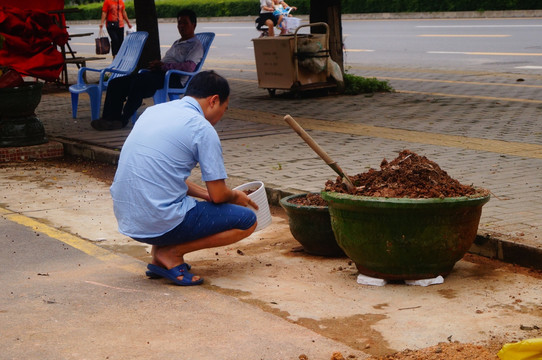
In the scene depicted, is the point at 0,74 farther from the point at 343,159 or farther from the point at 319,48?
the point at 319,48

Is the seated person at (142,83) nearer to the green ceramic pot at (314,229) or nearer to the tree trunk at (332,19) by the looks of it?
the tree trunk at (332,19)

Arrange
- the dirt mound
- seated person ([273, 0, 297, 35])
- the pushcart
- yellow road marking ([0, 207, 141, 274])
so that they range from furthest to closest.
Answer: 1. seated person ([273, 0, 297, 35])
2. the pushcart
3. yellow road marking ([0, 207, 141, 274])
4. the dirt mound

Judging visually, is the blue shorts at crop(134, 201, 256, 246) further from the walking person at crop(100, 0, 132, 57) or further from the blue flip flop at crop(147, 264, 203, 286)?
the walking person at crop(100, 0, 132, 57)

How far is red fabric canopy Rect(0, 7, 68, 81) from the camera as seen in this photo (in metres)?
10.1

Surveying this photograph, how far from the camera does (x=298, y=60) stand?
13.9m

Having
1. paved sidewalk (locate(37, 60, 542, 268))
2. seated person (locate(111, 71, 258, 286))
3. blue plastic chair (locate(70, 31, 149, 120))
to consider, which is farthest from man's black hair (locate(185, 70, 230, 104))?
blue plastic chair (locate(70, 31, 149, 120))

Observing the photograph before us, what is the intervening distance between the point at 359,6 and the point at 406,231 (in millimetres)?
31529

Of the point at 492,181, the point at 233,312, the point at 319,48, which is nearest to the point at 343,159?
the point at 492,181

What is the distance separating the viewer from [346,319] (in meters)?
4.78

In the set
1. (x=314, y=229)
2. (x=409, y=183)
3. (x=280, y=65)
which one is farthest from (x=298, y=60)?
(x=409, y=183)

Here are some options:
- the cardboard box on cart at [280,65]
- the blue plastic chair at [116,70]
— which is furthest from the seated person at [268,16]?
the blue plastic chair at [116,70]

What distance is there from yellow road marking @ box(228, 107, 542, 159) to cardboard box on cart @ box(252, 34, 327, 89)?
1658 mm

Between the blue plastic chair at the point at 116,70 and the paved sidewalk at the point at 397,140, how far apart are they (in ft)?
1.01

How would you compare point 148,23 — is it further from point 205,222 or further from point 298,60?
point 205,222
